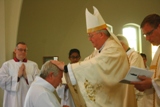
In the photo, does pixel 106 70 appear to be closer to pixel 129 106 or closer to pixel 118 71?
pixel 118 71

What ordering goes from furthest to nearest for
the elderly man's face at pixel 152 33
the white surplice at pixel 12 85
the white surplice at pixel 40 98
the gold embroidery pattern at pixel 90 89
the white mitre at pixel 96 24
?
the white surplice at pixel 12 85 < the white mitre at pixel 96 24 < the gold embroidery pattern at pixel 90 89 < the elderly man's face at pixel 152 33 < the white surplice at pixel 40 98

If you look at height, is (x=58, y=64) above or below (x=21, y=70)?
above

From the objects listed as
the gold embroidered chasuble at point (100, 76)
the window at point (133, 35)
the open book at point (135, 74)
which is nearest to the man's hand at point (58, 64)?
the gold embroidered chasuble at point (100, 76)

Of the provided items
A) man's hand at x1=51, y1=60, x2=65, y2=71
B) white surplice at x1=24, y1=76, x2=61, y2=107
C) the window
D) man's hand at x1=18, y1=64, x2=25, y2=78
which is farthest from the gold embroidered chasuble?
the window

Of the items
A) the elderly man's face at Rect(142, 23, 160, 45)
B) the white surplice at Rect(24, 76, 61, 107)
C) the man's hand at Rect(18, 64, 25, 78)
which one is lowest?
the man's hand at Rect(18, 64, 25, 78)

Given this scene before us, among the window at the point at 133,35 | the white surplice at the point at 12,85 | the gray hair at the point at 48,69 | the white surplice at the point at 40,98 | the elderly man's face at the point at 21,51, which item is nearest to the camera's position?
the white surplice at the point at 40,98

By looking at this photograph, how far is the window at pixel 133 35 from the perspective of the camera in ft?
32.1

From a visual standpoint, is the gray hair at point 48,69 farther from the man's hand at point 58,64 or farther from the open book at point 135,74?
the open book at point 135,74

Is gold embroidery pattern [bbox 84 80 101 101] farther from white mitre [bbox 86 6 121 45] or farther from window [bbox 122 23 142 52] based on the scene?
window [bbox 122 23 142 52]

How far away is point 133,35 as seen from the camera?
988 cm

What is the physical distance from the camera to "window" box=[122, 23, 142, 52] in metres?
9.77

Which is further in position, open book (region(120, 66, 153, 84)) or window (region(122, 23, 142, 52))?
window (region(122, 23, 142, 52))

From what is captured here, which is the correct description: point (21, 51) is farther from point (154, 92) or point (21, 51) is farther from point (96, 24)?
point (154, 92)

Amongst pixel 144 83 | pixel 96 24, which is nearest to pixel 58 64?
pixel 96 24
